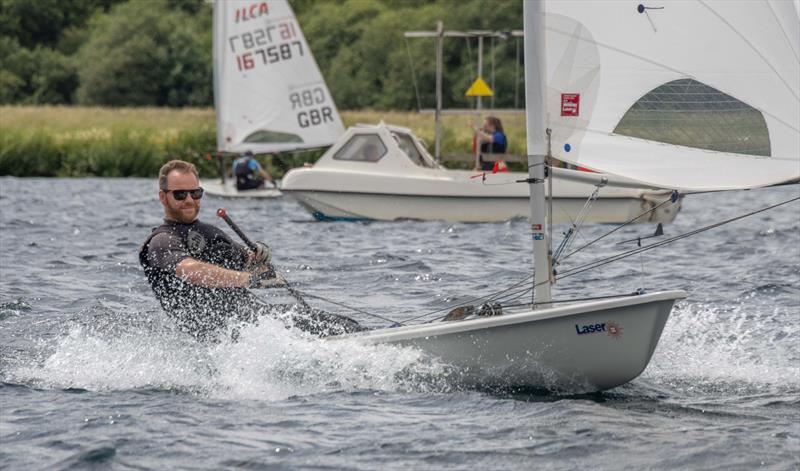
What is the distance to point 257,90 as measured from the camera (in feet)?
75.8

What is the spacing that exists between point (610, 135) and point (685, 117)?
1.34ft

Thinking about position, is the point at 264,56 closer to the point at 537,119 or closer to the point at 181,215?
the point at 181,215

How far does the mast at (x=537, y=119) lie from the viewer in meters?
6.91

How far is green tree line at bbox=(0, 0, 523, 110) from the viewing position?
52.0 m

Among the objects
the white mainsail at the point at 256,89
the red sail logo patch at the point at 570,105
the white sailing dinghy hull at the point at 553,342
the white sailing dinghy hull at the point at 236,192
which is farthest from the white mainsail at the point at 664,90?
the white mainsail at the point at 256,89

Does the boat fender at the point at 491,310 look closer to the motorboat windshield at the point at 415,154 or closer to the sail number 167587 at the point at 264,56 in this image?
the motorboat windshield at the point at 415,154

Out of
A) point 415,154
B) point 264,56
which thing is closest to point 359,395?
point 415,154

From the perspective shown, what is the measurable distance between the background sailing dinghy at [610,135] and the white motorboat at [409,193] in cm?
1049

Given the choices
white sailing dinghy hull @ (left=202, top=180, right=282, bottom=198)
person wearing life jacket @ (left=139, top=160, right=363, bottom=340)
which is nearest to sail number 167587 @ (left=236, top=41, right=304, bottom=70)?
white sailing dinghy hull @ (left=202, top=180, right=282, bottom=198)

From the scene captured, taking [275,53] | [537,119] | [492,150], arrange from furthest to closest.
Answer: [275,53]
[492,150]
[537,119]

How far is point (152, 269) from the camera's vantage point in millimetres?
6969

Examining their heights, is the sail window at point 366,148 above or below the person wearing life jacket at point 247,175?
above

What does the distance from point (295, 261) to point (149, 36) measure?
42478mm

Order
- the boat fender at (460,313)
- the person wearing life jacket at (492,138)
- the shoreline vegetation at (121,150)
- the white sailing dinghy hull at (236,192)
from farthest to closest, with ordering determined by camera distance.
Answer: the shoreline vegetation at (121,150), the white sailing dinghy hull at (236,192), the person wearing life jacket at (492,138), the boat fender at (460,313)
